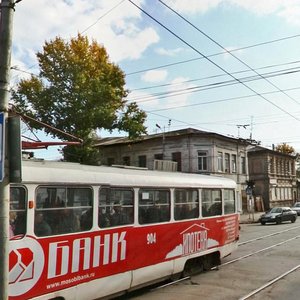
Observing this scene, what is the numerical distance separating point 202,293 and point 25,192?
4522 mm

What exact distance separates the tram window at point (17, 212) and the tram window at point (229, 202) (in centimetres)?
723

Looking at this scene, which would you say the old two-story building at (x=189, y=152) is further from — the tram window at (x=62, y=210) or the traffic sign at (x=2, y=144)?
the traffic sign at (x=2, y=144)

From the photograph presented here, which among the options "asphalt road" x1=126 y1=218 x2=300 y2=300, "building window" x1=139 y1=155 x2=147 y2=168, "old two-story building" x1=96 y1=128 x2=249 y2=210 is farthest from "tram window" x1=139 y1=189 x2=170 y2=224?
"building window" x1=139 y1=155 x2=147 y2=168

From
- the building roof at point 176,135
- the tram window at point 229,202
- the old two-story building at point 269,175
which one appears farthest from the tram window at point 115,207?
the old two-story building at point 269,175

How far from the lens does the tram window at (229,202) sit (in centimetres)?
1249

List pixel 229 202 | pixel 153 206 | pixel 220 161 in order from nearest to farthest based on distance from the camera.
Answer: pixel 153 206, pixel 229 202, pixel 220 161

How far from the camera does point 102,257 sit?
7.57 metres

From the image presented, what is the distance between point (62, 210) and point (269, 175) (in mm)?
50990

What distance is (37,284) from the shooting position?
6355 millimetres

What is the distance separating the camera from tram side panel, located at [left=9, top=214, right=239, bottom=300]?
20.5 feet

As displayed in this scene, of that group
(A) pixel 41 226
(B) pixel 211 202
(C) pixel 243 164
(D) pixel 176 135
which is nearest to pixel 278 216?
(D) pixel 176 135

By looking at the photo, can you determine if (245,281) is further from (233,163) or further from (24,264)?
(233,163)

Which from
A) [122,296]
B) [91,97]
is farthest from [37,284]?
[91,97]

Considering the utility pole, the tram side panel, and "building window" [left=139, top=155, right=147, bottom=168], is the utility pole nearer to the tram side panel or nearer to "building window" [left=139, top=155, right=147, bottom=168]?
the tram side panel
